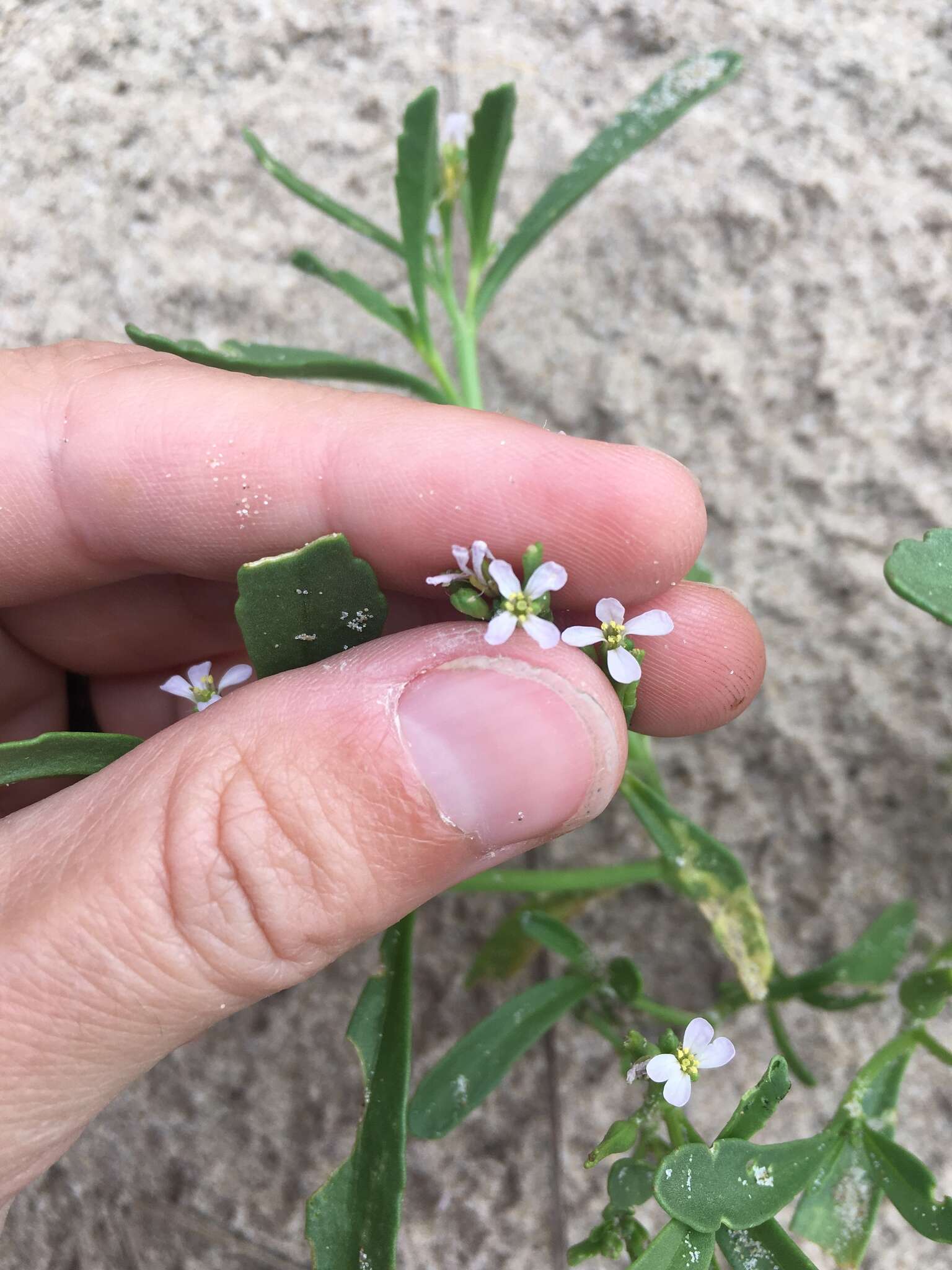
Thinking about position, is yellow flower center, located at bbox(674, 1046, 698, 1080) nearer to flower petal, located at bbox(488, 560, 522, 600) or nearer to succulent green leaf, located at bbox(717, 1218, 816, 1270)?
succulent green leaf, located at bbox(717, 1218, 816, 1270)

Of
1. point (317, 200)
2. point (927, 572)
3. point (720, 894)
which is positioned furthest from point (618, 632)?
point (317, 200)

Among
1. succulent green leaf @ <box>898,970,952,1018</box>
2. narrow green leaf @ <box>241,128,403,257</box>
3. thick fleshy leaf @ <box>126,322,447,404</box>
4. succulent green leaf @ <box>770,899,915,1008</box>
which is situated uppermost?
narrow green leaf @ <box>241,128,403,257</box>

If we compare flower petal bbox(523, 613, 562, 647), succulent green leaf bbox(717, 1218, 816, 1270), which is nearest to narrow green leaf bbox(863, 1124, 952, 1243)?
succulent green leaf bbox(717, 1218, 816, 1270)

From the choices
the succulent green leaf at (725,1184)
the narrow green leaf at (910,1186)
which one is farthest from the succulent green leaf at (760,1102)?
the narrow green leaf at (910,1186)

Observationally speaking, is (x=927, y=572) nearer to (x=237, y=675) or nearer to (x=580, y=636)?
(x=580, y=636)

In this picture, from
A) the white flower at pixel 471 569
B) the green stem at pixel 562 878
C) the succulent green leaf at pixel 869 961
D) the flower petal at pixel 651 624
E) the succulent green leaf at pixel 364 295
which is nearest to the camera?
the white flower at pixel 471 569

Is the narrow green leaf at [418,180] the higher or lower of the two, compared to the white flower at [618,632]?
higher

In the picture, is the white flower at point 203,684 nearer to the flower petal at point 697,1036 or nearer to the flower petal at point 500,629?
the flower petal at point 500,629

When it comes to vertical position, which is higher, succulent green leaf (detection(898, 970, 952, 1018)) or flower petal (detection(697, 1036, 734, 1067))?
flower petal (detection(697, 1036, 734, 1067))
